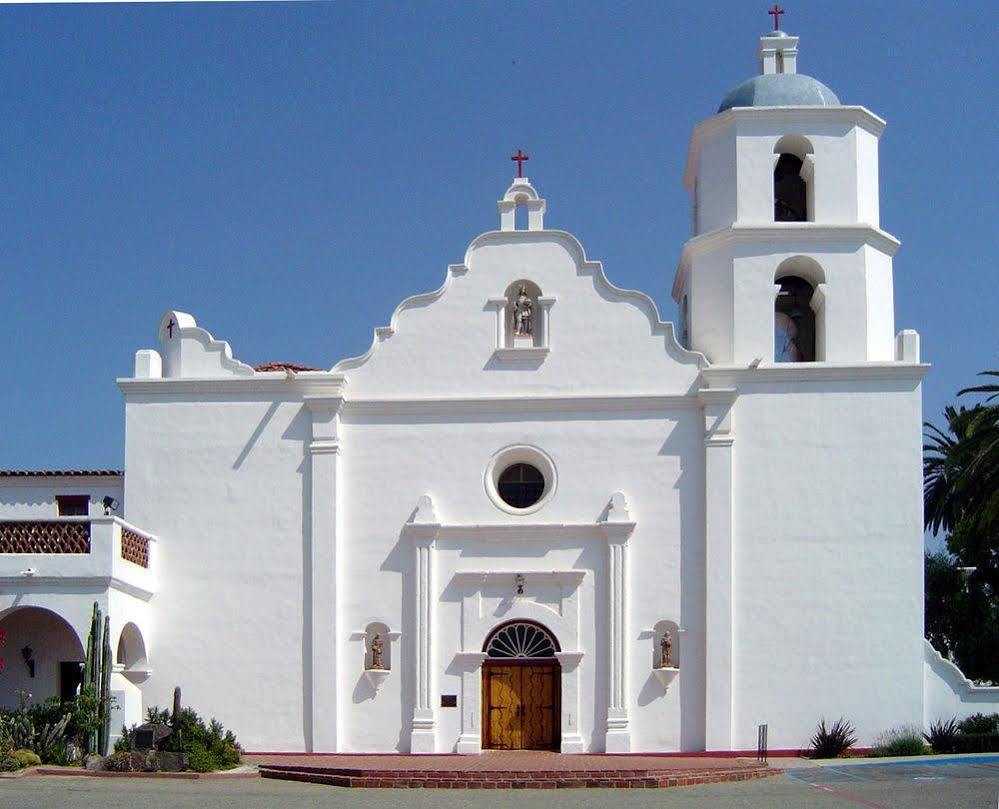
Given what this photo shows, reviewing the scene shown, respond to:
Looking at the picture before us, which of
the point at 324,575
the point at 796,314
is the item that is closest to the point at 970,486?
the point at 796,314

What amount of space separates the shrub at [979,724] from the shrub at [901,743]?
0.94 m

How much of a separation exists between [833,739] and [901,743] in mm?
1271

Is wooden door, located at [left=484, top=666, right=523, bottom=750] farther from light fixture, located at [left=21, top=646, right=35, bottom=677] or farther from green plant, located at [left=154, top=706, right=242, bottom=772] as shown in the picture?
light fixture, located at [left=21, top=646, right=35, bottom=677]

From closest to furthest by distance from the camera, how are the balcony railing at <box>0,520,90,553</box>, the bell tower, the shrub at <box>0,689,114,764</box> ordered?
the shrub at <box>0,689,114,764</box>, the balcony railing at <box>0,520,90,553</box>, the bell tower

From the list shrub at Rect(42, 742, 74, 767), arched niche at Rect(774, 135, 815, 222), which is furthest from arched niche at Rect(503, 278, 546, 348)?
shrub at Rect(42, 742, 74, 767)

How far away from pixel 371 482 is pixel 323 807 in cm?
984

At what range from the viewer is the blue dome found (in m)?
33.6

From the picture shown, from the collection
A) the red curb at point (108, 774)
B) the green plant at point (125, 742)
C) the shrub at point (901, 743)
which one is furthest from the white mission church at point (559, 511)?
the red curb at point (108, 774)

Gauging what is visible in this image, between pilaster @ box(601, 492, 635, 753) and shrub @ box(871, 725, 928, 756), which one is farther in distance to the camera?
pilaster @ box(601, 492, 635, 753)

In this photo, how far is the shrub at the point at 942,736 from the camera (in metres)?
31.0

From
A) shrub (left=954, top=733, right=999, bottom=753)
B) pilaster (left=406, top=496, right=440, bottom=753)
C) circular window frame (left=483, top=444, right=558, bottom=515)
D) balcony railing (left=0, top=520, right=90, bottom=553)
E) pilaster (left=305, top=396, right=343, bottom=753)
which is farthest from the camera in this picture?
circular window frame (left=483, top=444, right=558, bottom=515)

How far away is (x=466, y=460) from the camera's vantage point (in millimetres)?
32469

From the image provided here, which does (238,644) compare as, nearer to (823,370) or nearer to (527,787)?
(527,787)

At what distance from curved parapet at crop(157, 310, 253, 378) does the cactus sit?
5.52 meters
